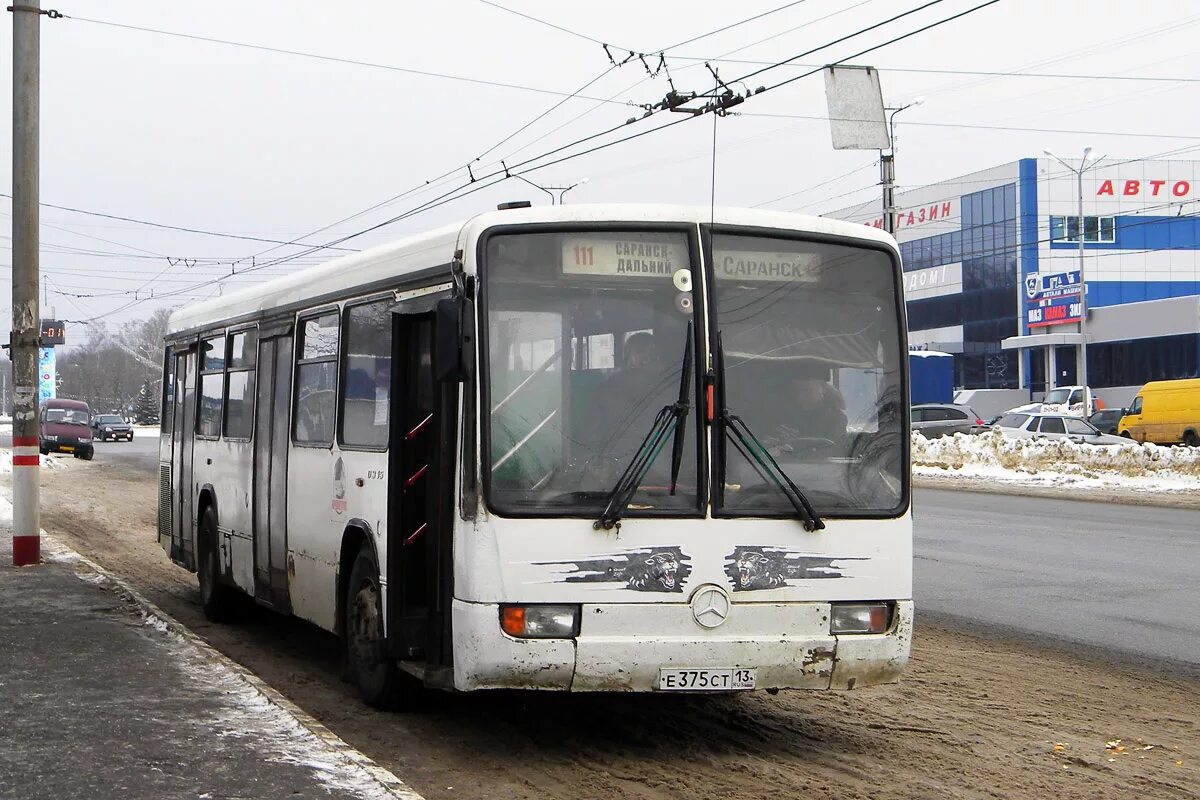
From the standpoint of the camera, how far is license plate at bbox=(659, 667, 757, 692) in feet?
22.2

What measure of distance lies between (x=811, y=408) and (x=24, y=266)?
10.7 m

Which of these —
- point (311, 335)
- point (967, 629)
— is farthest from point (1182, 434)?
point (311, 335)

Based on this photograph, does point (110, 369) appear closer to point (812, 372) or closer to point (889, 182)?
point (889, 182)

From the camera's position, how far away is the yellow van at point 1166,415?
141 feet

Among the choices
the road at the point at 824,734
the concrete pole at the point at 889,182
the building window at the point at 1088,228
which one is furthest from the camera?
the building window at the point at 1088,228

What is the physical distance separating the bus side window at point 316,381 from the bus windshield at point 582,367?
2280mm

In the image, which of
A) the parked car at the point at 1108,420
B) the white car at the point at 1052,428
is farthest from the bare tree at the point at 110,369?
the white car at the point at 1052,428

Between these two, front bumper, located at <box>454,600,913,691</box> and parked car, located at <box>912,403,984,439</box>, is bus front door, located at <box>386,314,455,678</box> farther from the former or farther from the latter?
parked car, located at <box>912,403,984,439</box>

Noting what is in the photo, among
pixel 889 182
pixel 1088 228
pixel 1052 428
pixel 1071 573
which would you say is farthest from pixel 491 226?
pixel 1088 228

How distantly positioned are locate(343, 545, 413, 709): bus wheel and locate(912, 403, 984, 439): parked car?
38.8 meters

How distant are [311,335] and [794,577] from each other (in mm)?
4052

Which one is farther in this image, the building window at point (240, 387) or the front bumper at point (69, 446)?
the front bumper at point (69, 446)

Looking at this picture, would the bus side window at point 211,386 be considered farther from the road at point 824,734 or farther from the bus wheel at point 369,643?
the bus wheel at point 369,643

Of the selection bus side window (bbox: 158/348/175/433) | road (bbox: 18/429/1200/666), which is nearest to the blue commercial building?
road (bbox: 18/429/1200/666)
